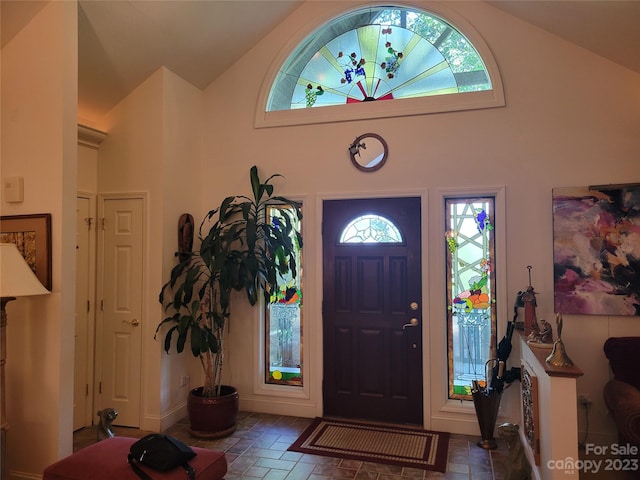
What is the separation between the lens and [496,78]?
3.52 m

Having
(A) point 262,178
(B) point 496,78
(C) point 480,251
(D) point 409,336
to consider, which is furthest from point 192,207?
(B) point 496,78

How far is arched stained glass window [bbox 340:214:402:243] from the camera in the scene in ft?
12.4

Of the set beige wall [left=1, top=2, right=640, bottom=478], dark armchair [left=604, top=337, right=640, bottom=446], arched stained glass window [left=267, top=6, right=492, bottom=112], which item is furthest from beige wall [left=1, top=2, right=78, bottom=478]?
dark armchair [left=604, top=337, right=640, bottom=446]

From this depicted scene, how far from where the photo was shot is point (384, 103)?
378 cm

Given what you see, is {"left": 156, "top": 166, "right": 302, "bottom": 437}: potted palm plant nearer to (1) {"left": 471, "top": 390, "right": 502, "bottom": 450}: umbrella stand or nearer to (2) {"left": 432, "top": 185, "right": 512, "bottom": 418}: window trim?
(2) {"left": 432, "top": 185, "right": 512, "bottom": 418}: window trim

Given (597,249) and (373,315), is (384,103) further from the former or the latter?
(597,249)

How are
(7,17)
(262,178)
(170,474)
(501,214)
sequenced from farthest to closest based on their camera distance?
1. (262,178)
2. (501,214)
3. (7,17)
4. (170,474)

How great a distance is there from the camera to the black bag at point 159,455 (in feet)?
6.73

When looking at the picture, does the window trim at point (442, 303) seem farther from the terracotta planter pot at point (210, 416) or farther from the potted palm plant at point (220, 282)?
the terracotta planter pot at point (210, 416)

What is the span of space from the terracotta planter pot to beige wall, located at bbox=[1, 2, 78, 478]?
39.5 inches

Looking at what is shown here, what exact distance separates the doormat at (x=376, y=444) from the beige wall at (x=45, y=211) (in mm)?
1683

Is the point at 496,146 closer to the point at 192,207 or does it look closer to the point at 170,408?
the point at 192,207

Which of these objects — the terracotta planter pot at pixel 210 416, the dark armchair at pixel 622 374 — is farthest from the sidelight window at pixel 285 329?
the dark armchair at pixel 622 374

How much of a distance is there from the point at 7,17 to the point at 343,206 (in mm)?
2715
